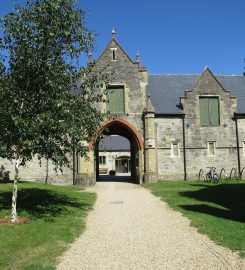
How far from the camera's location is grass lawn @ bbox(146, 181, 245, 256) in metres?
10.9

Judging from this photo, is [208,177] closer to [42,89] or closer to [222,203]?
[222,203]

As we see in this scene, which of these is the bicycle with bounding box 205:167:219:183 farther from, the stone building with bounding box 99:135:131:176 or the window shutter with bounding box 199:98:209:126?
the stone building with bounding box 99:135:131:176

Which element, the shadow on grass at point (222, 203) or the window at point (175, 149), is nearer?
the shadow on grass at point (222, 203)

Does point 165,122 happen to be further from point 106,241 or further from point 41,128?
point 106,241

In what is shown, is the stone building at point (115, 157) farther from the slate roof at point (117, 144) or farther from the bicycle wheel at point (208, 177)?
the bicycle wheel at point (208, 177)

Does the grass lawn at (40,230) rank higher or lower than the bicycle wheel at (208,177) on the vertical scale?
lower

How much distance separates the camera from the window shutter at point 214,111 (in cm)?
3444

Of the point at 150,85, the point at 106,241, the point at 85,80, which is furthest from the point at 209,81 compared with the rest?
the point at 106,241

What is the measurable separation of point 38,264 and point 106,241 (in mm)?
2846

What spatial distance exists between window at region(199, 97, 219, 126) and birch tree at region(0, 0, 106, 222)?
20836 mm

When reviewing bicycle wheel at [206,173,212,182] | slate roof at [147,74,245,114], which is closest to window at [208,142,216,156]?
bicycle wheel at [206,173,212,182]

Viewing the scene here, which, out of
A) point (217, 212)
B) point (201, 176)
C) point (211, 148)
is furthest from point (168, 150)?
point (217, 212)

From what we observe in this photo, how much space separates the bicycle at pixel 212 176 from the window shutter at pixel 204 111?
171 inches

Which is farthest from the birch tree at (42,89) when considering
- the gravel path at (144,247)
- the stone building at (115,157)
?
the stone building at (115,157)
